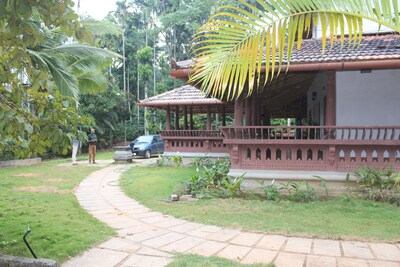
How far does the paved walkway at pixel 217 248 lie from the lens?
13.7 ft

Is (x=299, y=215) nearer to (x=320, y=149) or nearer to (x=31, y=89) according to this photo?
(x=320, y=149)

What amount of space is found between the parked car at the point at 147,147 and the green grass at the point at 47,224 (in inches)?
446

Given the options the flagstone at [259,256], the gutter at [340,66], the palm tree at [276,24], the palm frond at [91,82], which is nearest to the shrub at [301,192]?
the gutter at [340,66]

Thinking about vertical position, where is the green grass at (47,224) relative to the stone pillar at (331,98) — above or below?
below

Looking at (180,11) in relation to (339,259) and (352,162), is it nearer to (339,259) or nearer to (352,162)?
(352,162)

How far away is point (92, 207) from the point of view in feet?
24.4

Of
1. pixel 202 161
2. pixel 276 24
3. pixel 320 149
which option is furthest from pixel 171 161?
pixel 276 24

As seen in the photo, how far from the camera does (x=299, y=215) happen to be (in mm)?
6305

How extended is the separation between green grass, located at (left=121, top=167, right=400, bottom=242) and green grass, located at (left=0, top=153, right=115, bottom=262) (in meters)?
1.58

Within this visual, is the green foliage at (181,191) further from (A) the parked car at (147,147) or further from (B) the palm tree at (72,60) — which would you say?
(A) the parked car at (147,147)

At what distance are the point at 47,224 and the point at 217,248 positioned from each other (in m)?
2.81

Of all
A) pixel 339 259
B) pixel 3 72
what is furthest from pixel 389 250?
pixel 3 72

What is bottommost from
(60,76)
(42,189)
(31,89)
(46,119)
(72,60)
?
(42,189)

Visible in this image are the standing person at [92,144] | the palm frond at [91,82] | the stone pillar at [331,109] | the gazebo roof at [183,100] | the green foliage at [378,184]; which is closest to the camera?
the green foliage at [378,184]
